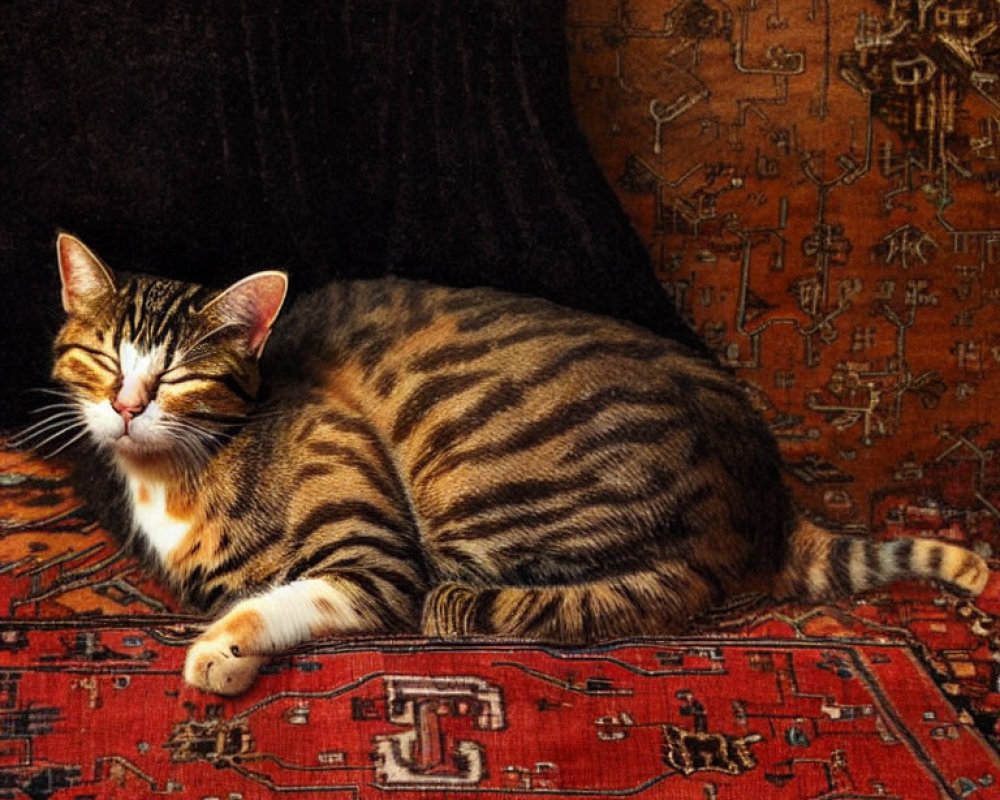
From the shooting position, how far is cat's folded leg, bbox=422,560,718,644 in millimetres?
1253

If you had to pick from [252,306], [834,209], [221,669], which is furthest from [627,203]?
[221,669]

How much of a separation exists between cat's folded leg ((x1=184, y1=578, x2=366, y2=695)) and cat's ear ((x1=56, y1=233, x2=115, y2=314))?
0.38 metres

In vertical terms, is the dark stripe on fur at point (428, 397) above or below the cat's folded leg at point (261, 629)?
above

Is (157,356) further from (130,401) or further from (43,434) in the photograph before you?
(43,434)

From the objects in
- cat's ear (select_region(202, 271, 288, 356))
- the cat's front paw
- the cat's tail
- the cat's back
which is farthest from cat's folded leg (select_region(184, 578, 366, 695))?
the cat's tail

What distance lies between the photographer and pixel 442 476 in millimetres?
1346

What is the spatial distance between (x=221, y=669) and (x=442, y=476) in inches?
12.5

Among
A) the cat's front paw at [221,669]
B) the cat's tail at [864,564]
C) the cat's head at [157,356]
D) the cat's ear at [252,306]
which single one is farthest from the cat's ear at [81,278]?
the cat's tail at [864,564]

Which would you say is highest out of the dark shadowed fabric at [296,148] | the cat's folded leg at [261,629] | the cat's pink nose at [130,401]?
the dark shadowed fabric at [296,148]

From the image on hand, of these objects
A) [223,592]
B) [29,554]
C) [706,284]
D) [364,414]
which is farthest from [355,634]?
[706,284]

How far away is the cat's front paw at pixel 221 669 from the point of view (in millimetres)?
1151

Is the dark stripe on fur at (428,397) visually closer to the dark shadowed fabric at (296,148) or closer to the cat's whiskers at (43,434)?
the dark shadowed fabric at (296,148)

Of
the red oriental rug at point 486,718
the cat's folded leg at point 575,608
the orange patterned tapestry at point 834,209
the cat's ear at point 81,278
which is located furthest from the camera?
the orange patterned tapestry at point 834,209

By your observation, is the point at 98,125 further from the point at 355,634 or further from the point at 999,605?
the point at 999,605
